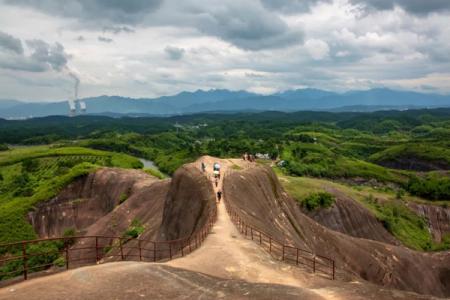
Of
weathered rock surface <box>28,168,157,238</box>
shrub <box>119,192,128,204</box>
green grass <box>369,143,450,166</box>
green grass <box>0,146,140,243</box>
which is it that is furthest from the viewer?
green grass <box>369,143,450,166</box>

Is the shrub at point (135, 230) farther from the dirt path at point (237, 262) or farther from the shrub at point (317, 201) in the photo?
the shrub at point (317, 201)

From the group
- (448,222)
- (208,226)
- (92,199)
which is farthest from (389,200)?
(208,226)

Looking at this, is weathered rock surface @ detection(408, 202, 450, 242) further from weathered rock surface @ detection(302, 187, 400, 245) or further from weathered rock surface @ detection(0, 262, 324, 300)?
weathered rock surface @ detection(0, 262, 324, 300)

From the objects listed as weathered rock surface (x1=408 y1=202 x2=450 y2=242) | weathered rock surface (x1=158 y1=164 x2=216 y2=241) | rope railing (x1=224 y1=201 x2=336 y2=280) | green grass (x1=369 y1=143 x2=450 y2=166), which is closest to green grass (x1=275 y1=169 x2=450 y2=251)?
weathered rock surface (x1=408 y1=202 x2=450 y2=242)

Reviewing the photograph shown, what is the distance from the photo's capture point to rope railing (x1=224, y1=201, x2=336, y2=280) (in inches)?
1140

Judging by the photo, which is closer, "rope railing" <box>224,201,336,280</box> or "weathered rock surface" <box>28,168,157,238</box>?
"rope railing" <box>224,201,336,280</box>

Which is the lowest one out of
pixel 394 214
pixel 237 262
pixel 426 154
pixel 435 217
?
pixel 435 217

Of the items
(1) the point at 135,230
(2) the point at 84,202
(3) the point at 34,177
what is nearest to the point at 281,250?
(1) the point at 135,230

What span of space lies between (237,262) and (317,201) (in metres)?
68.0

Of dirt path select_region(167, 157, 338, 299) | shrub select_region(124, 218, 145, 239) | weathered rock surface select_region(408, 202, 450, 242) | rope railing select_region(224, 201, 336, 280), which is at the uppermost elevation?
dirt path select_region(167, 157, 338, 299)

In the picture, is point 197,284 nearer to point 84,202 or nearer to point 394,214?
point 84,202

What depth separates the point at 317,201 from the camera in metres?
90.3

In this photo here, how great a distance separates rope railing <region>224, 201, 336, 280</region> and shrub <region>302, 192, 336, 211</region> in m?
54.6

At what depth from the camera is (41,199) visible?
322 ft
